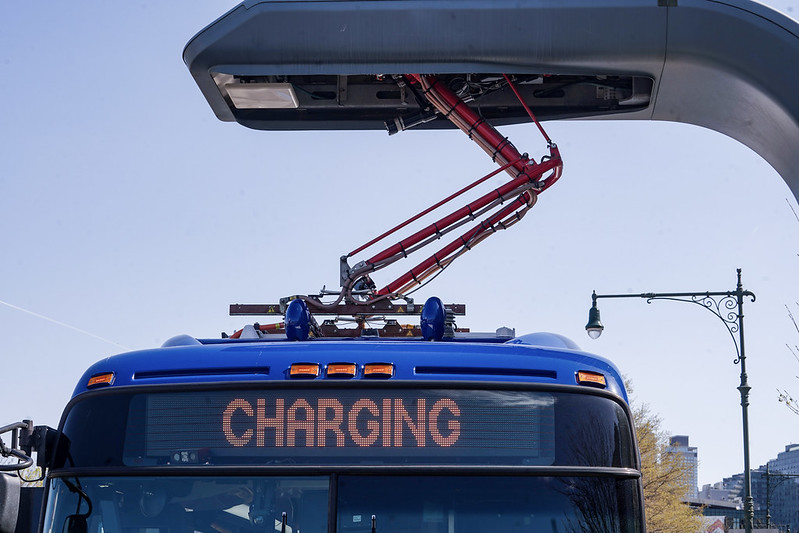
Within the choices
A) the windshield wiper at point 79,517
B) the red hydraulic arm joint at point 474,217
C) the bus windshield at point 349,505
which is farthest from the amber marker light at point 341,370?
the red hydraulic arm joint at point 474,217

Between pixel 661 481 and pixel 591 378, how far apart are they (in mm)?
42105

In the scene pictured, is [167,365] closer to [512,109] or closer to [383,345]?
[383,345]

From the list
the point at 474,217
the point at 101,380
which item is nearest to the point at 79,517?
the point at 101,380

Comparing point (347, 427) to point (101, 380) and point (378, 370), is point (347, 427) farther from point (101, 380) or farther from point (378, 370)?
point (101, 380)

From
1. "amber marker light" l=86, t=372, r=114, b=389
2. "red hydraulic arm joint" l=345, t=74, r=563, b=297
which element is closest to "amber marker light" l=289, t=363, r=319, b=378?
"amber marker light" l=86, t=372, r=114, b=389

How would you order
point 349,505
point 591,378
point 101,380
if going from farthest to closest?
point 101,380, point 591,378, point 349,505

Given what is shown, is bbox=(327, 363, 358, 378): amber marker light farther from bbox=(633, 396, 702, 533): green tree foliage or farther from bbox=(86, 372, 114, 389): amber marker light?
bbox=(633, 396, 702, 533): green tree foliage

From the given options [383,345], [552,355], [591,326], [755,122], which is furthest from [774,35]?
[591,326]

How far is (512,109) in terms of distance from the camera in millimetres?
8367

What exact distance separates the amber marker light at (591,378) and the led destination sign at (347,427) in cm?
20

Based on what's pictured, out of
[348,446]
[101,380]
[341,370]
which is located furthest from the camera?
[101,380]

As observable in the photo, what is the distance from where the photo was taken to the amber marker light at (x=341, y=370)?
4957mm

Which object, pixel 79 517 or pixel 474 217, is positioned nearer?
pixel 79 517

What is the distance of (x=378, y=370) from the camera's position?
498 cm
